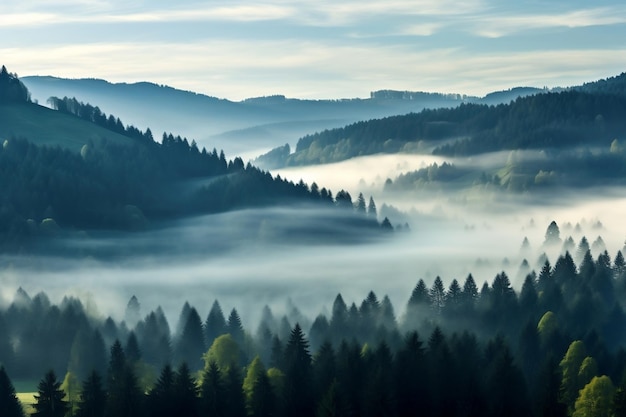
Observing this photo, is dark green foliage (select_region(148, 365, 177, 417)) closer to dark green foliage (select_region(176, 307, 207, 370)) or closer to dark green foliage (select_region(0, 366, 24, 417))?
dark green foliage (select_region(0, 366, 24, 417))

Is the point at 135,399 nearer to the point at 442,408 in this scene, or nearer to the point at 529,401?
the point at 442,408

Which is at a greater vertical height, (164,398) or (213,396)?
(213,396)

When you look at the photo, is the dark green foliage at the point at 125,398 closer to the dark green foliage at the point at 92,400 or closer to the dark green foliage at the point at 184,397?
the dark green foliage at the point at 92,400

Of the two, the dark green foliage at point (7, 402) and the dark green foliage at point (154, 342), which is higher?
the dark green foliage at point (7, 402)

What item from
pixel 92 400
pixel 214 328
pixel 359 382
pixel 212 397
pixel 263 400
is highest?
pixel 359 382

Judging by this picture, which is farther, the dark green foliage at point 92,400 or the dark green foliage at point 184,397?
the dark green foliage at point 184,397

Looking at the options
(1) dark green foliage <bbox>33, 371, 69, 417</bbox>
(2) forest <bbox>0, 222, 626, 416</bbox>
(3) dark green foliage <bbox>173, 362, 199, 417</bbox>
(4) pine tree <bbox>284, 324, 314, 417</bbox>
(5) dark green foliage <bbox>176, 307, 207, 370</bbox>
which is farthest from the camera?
(5) dark green foliage <bbox>176, 307, 207, 370</bbox>

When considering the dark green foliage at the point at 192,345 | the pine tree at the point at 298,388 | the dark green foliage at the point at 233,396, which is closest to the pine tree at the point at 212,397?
the dark green foliage at the point at 233,396

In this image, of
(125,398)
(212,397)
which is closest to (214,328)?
(212,397)

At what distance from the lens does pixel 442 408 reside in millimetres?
140375

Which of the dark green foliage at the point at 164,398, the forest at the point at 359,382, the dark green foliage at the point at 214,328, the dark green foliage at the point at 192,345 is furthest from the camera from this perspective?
the dark green foliage at the point at 214,328

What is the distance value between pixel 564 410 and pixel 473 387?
10637 mm

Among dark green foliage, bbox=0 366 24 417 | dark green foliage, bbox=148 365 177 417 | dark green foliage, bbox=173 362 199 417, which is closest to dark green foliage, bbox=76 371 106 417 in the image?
dark green foliage, bbox=148 365 177 417

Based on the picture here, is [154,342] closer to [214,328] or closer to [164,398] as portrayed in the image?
[214,328]
